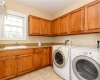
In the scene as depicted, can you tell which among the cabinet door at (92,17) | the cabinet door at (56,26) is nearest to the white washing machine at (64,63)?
the cabinet door at (92,17)

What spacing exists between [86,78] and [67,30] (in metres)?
1.56

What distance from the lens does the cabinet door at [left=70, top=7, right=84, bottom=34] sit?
6.66ft

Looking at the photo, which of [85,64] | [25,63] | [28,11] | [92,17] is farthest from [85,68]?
[28,11]

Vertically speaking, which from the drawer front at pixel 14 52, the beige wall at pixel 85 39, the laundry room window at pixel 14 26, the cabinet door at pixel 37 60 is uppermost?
the laundry room window at pixel 14 26

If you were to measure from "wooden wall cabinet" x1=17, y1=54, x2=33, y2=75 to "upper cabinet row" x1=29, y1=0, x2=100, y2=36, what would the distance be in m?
0.97

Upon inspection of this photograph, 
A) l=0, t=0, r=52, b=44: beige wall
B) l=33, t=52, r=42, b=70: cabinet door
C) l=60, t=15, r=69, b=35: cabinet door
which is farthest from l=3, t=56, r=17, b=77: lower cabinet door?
l=60, t=15, r=69, b=35: cabinet door

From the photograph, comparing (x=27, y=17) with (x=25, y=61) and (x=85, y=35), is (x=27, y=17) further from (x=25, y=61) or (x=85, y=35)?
(x=85, y=35)

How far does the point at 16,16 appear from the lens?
2.75m

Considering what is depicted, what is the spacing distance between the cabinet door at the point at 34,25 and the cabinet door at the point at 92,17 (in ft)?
5.97

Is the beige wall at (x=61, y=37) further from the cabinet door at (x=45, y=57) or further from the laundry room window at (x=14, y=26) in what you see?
the cabinet door at (x=45, y=57)

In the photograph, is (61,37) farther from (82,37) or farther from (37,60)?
(37,60)

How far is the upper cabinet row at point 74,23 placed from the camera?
1.74 metres

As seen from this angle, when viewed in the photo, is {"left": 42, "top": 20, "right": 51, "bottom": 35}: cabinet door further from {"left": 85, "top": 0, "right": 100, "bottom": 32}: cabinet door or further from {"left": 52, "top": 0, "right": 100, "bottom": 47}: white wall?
{"left": 85, "top": 0, "right": 100, "bottom": 32}: cabinet door

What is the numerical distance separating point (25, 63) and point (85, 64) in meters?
1.75
